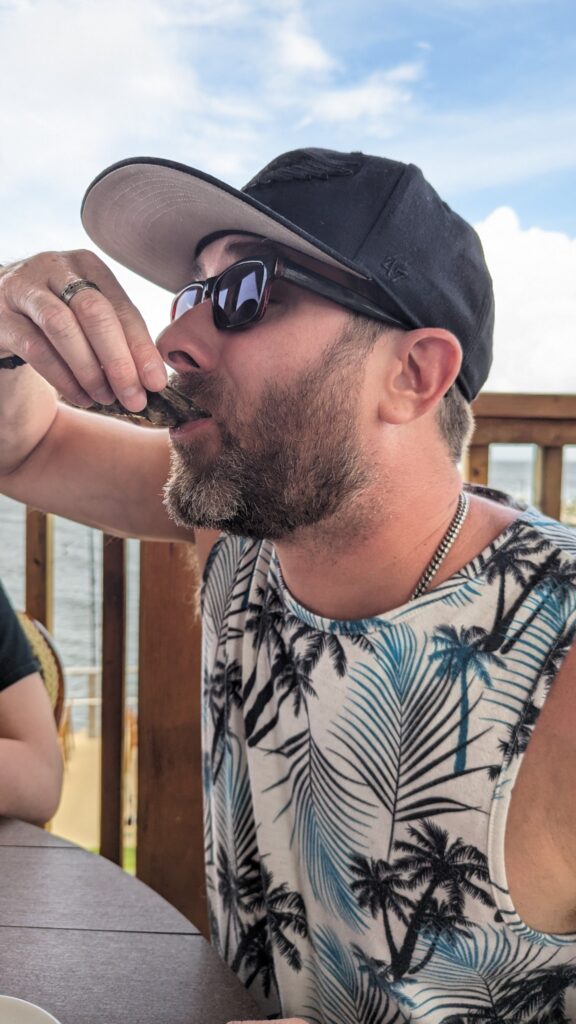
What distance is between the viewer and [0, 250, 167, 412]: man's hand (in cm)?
96

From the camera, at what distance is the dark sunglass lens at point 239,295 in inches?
44.6

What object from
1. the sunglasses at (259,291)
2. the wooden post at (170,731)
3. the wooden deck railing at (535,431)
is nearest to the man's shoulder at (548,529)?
the sunglasses at (259,291)

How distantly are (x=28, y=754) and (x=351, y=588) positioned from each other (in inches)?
24.9

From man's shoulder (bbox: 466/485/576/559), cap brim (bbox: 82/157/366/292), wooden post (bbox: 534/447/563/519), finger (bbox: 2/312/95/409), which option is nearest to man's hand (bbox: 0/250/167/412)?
finger (bbox: 2/312/95/409)

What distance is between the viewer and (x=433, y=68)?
5228cm

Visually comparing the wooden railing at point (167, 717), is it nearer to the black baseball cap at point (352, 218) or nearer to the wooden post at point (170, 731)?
the wooden post at point (170, 731)

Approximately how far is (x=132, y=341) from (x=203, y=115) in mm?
53201

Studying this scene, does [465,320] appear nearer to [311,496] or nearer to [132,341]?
[311,496]

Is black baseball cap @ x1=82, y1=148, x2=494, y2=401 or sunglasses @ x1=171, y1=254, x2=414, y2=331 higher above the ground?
black baseball cap @ x1=82, y1=148, x2=494, y2=401

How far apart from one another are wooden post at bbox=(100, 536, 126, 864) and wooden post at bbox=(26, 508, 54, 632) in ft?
0.68

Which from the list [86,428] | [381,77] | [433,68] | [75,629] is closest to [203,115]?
[381,77]

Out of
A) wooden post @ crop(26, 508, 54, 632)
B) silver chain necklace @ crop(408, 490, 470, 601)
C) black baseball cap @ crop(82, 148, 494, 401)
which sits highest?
black baseball cap @ crop(82, 148, 494, 401)

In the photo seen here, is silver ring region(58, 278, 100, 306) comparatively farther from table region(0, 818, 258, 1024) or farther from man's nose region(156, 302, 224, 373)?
table region(0, 818, 258, 1024)

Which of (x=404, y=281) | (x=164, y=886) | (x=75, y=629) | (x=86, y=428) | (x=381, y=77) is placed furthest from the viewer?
(x=381, y=77)
